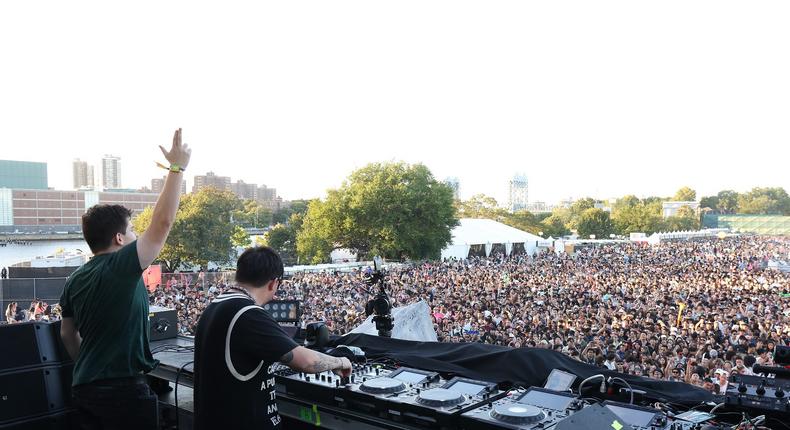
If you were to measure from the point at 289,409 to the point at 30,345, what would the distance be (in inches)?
54.2

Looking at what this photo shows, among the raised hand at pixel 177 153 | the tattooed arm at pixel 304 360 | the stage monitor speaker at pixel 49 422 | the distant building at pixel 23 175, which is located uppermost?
the distant building at pixel 23 175

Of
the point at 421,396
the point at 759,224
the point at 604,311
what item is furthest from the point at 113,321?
the point at 759,224

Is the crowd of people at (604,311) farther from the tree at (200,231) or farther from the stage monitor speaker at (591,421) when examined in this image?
the tree at (200,231)

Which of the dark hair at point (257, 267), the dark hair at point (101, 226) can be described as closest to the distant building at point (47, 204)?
the dark hair at point (101, 226)

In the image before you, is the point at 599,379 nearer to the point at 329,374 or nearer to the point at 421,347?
the point at 421,347

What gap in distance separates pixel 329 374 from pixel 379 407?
1.44 feet

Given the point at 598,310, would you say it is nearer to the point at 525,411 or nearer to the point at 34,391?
the point at 525,411

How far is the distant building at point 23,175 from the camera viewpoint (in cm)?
6909

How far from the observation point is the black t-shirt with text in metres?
1.80

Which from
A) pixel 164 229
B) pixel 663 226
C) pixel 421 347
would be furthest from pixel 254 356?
pixel 663 226

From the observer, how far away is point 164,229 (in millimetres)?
2008

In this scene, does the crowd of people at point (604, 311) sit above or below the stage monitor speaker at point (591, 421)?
below

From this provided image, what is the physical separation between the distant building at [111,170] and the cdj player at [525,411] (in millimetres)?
104282

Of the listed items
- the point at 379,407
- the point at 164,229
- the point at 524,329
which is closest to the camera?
the point at 164,229
